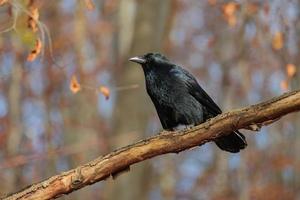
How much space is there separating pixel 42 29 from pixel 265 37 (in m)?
4.00

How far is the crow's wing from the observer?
5430mm

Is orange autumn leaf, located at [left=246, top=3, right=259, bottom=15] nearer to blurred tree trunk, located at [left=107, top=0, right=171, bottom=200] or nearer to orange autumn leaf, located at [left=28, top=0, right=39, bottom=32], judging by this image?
blurred tree trunk, located at [left=107, top=0, right=171, bottom=200]

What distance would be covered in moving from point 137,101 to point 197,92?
3.45 meters

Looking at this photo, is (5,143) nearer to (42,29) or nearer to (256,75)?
(42,29)

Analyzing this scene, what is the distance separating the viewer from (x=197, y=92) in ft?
18.1

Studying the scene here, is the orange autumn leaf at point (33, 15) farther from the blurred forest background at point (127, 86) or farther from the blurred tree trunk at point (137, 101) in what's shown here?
the blurred tree trunk at point (137, 101)

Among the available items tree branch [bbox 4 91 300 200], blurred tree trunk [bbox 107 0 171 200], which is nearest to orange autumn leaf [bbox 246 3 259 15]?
blurred tree trunk [bbox 107 0 171 200]

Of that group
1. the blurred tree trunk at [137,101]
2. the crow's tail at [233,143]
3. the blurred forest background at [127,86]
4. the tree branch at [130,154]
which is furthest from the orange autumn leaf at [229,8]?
the tree branch at [130,154]

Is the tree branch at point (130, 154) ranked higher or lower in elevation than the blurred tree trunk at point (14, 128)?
lower

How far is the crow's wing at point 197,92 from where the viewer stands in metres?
5.43

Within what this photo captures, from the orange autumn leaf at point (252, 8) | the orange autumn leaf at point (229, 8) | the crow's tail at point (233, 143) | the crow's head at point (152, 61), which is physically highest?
the orange autumn leaf at point (252, 8)

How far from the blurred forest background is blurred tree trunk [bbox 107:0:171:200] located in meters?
0.02

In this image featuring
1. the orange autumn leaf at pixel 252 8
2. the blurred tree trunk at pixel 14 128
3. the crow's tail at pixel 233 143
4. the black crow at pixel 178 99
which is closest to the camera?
the crow's tail at pixel 233 143

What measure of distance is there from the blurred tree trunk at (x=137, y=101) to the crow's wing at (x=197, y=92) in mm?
3268
